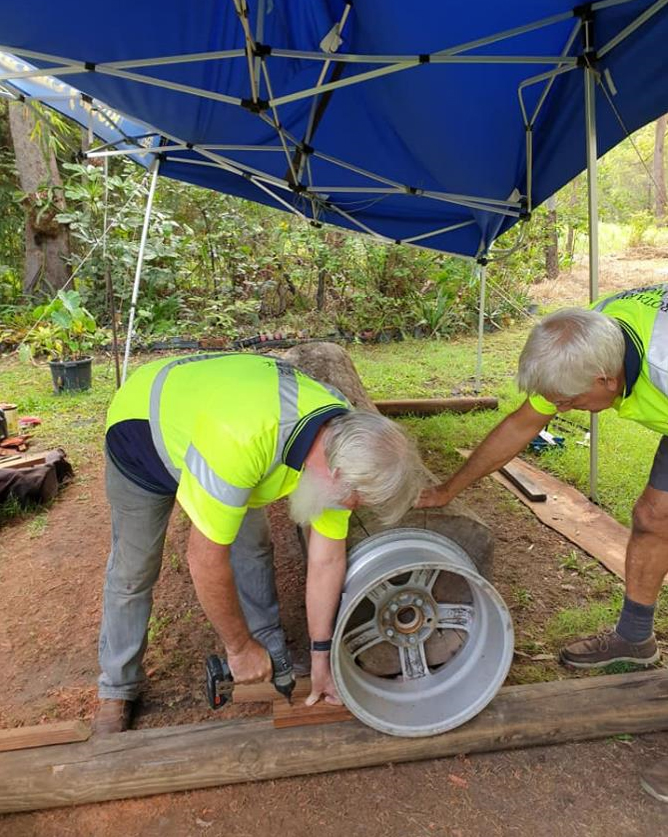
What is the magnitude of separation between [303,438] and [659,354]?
3.81ft

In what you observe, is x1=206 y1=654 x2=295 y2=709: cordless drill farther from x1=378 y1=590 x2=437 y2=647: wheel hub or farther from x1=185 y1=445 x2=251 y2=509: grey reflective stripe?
x1=185 y1=445 x2=251 y2=509: grey reflective stripe

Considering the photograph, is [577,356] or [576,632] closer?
[577,356]

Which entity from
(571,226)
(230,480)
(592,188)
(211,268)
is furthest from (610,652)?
(571,226)

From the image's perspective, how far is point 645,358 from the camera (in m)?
1.81

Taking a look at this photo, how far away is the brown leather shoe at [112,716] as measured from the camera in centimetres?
199

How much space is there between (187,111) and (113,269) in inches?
234

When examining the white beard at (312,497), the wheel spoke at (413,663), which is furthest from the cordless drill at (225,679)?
the white beard at (312,497)

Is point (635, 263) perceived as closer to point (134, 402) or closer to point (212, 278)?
point (212, 278)

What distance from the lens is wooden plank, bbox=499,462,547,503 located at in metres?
3.87

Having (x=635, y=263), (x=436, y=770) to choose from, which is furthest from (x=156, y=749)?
(x=635, y=263)

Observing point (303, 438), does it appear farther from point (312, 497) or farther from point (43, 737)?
point (43, 737)

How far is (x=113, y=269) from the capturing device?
357 inches

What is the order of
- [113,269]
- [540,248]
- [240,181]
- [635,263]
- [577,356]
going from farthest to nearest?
1. [635,263]
2. [540,248]
3. [113,269]
4. [240,181]
5. [577,356]

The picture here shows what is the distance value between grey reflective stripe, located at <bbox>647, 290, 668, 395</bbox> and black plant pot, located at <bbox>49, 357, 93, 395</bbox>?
19.8ft
